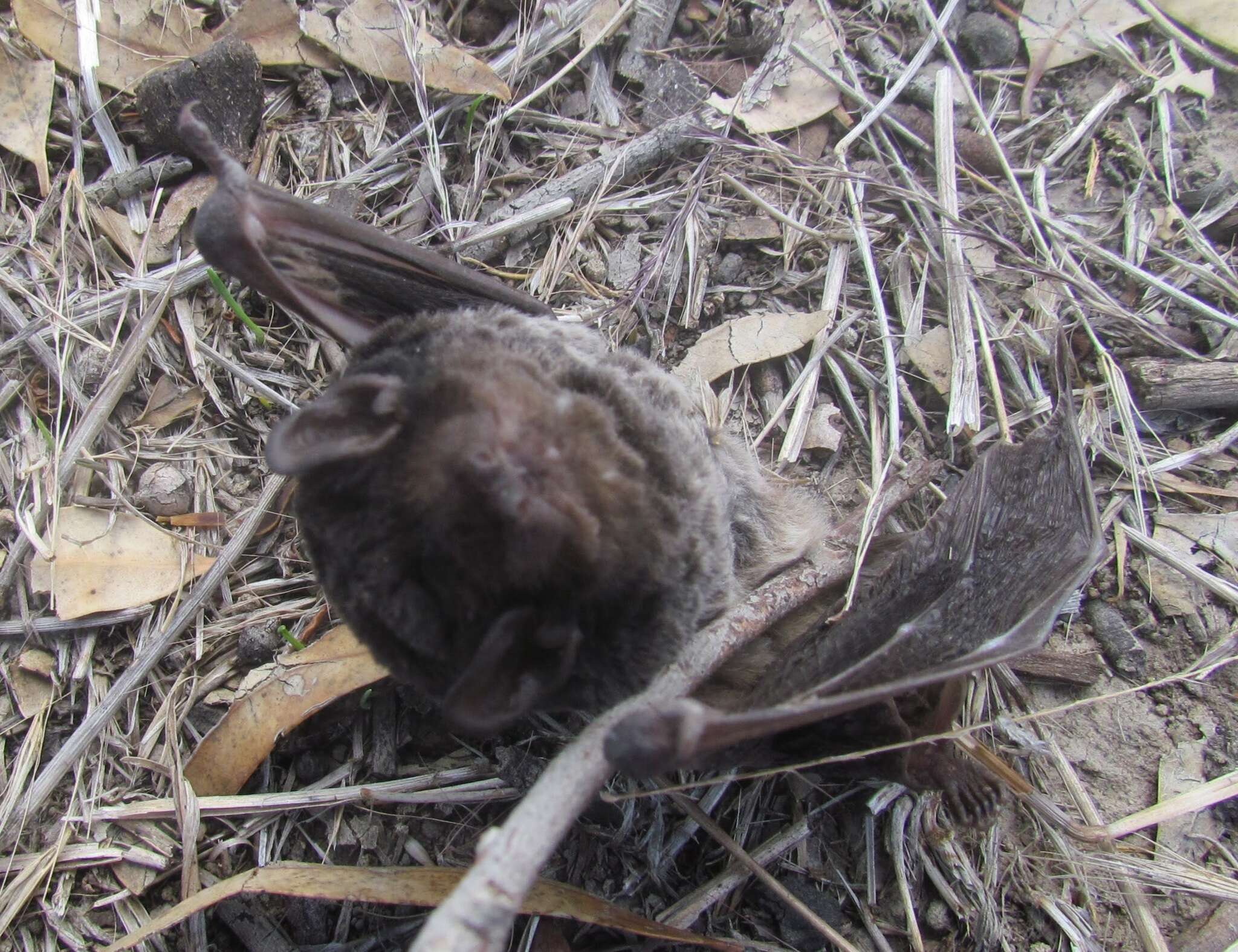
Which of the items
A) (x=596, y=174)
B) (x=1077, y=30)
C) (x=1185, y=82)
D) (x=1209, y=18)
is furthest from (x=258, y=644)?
(x=1209, y=18)

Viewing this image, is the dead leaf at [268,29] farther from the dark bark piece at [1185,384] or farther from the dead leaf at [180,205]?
the dark bark piece at [1185,384]

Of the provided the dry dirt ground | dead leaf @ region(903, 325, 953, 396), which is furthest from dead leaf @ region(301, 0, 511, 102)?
dead leaf @ region(903, 325, 953, 396)

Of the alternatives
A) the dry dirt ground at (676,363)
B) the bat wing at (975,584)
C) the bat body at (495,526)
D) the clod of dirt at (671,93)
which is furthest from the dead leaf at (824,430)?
the clod of dirt at (671,93)

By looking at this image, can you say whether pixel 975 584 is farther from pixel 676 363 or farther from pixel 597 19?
pixel 597 19

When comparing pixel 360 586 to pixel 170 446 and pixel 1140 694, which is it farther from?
pixel 1140 694

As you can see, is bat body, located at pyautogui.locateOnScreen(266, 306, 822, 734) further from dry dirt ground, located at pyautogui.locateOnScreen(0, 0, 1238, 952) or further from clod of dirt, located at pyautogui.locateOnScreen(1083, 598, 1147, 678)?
clod of dirt, located at pyautogui.locateOnScreen(1083, 598, 1147, 678)

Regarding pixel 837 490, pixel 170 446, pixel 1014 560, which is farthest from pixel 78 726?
pixel 1014 560
